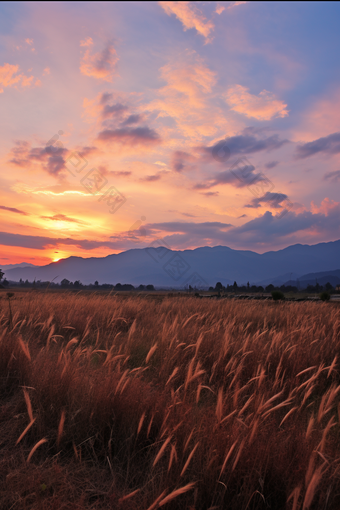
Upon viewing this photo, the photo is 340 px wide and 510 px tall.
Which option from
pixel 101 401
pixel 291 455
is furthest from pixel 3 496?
pixel 291 455

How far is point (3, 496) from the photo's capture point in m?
1.62

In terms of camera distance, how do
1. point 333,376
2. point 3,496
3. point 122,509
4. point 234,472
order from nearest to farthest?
point 122,509
point 3,496
point 234,472
point 333,376

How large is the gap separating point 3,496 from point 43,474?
0.71ft

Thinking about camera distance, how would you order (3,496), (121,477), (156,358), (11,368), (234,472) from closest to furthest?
(3,496), (234,472), (121,477), (11,368), (156,358)

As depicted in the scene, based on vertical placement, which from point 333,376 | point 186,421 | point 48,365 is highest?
point 48,365

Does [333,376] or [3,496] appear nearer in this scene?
[3,496]

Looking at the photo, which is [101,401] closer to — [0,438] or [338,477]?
[0,438]

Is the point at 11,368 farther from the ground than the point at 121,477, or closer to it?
farther from the ground

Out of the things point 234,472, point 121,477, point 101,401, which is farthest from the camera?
point 101,401

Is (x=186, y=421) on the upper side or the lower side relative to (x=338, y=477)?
upper

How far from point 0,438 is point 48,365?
77 centimetres

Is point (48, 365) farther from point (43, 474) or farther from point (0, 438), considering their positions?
point (43, 474)

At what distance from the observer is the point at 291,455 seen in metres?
1.88

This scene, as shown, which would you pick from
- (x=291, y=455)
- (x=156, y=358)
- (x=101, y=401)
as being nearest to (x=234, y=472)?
(x=291, y=455)
